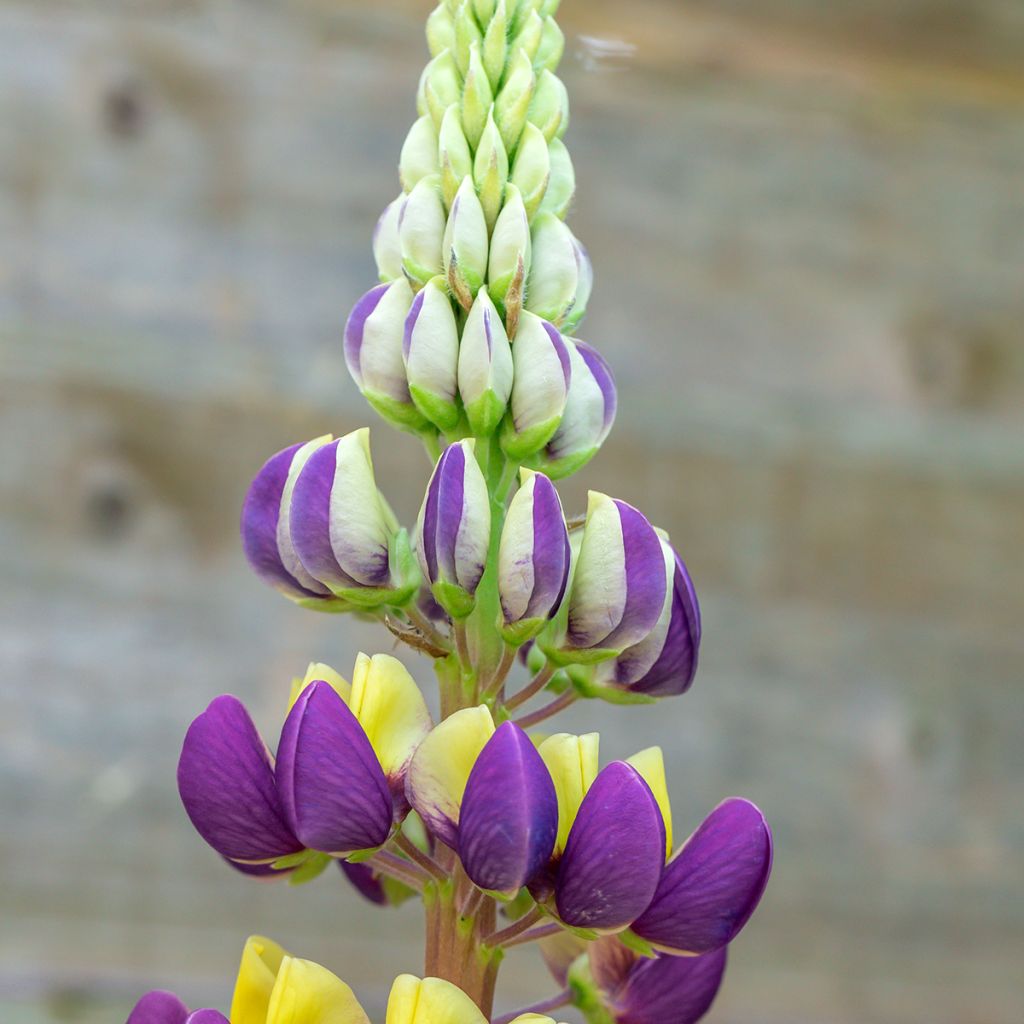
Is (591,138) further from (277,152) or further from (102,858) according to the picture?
(102,858)

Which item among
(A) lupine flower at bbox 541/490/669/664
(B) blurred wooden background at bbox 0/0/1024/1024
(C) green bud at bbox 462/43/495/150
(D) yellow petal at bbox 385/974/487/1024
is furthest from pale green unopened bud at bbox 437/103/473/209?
(B) blurred wooden background at bbox 0/0/1024/1024

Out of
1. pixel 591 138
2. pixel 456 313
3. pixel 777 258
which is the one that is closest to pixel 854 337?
pixel 777 258

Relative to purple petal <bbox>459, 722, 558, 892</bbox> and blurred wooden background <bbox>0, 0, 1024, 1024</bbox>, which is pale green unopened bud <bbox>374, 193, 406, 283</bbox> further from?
blurred wooden background <bbox>0, 0, 1024, 1024</bbox>

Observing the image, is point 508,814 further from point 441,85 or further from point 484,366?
point 441,85

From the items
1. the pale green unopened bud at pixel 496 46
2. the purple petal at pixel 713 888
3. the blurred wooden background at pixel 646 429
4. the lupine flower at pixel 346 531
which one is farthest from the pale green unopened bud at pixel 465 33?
the blurred wooden background at pixel 646 429

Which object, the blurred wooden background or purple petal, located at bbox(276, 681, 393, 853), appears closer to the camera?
purple petal, located at bbox(276, 681, 393, 853)

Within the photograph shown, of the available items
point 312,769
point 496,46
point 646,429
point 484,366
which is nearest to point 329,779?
point 312,769

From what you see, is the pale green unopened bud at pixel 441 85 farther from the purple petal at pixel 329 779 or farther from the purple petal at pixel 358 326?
the purple petal at pixel 329 779
